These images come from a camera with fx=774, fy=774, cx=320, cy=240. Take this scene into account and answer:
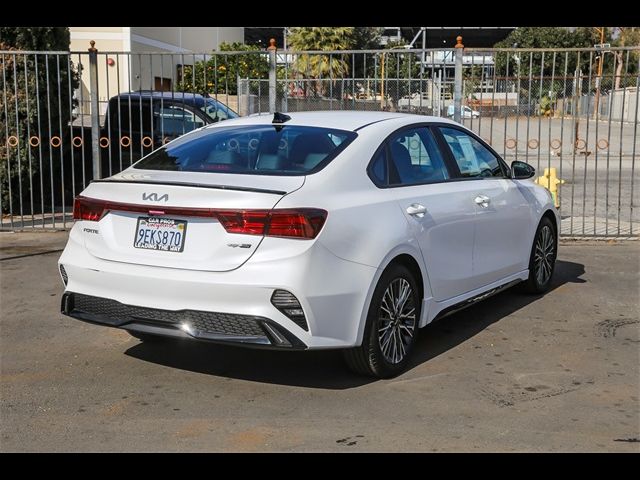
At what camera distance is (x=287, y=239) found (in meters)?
4.26

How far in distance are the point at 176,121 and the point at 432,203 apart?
7081mm

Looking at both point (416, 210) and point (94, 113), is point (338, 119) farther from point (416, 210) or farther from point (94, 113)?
point (94, 113)

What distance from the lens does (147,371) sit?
5117 millimetres

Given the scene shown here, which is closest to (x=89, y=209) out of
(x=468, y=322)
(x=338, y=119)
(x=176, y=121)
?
(x=338, y=119)

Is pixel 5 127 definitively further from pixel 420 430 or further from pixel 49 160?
pixel 420 430

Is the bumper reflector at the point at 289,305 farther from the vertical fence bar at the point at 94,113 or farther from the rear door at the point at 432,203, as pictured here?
the vertical fence bar at the point at 94,113

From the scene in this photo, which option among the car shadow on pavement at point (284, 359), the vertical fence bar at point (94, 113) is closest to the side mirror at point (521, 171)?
the car shadow on pavement at point (284, 359)

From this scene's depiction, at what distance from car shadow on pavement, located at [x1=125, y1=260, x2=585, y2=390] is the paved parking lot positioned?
14 millimetres

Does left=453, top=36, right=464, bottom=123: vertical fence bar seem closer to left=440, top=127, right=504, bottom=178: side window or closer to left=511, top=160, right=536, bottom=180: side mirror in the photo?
left=511, top=160, right=536, bottom=180: side mirror

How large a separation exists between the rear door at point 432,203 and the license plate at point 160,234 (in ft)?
4.30

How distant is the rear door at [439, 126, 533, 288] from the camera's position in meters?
5.96

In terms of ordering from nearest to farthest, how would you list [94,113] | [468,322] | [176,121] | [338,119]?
1. [338,119]
2. [468,322]
3. [94,113]
4. [176,121]

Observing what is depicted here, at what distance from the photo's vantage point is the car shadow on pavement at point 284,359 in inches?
196

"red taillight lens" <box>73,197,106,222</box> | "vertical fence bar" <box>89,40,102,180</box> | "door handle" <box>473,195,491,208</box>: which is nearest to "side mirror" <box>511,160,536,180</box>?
"door handle" <box>473,195,491,208</box>
